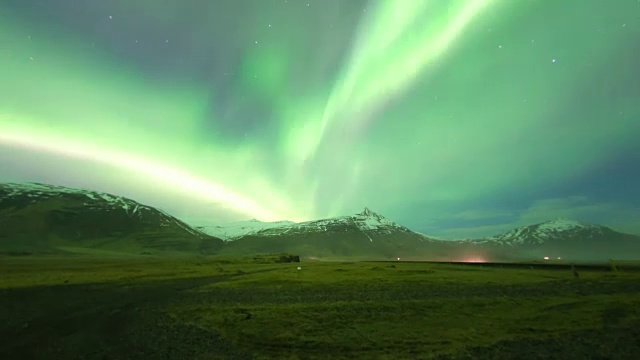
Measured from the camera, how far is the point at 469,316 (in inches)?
1378

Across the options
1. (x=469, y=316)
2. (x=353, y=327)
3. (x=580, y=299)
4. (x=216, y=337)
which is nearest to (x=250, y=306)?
(x=216, y=337)

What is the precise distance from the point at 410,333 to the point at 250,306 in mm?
19374

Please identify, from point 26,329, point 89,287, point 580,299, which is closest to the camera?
point 26,329

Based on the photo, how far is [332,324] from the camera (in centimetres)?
3234

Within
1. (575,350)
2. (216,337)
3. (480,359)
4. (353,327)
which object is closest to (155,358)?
A: (216,337)

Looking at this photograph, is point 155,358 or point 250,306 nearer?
point 155,358

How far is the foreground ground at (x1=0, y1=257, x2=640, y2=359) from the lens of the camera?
25.5 meters

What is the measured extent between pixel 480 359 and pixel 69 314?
139 feet

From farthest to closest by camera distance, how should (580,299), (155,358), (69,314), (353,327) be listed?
(580,299) < (69,314) < (353,327) < (155,358)

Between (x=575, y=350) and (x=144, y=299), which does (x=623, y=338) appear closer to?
Answer: (x=575, y=350)

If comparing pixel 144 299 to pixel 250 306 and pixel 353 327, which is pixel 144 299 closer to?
pixel 250 306

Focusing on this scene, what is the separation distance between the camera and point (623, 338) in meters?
27.9

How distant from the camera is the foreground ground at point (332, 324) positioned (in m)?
25.5

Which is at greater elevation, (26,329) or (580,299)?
(580,299)
